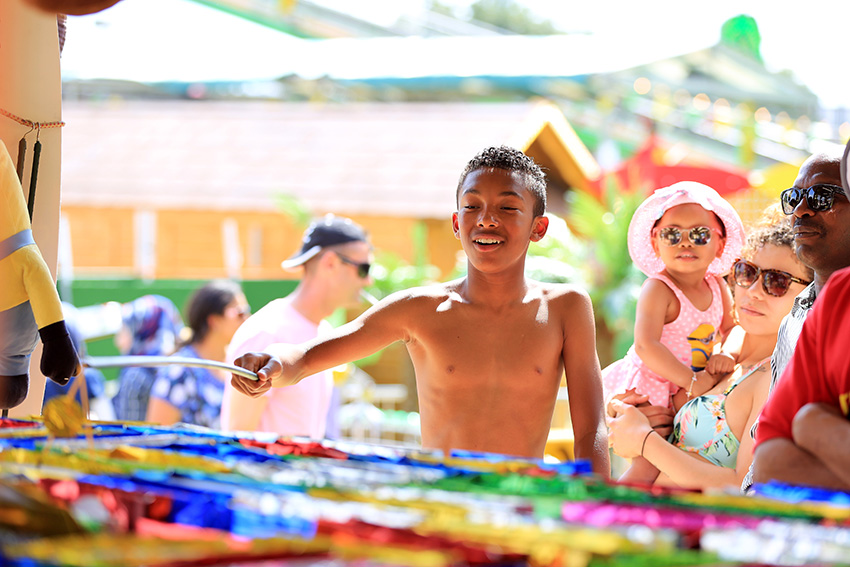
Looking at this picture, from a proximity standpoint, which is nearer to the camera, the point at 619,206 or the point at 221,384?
the point at 221,384

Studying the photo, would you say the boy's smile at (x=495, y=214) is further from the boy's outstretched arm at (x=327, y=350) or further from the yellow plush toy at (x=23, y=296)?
the yellow plush toy at (x=23, y=296)

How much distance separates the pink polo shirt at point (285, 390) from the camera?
4137mm

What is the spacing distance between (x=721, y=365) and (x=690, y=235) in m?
0.51

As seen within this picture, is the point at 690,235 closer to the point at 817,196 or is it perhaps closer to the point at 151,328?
the point at 817,196

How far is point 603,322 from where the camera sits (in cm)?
897

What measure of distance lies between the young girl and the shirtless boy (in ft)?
1.62

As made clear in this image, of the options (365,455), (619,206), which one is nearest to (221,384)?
(365,455)

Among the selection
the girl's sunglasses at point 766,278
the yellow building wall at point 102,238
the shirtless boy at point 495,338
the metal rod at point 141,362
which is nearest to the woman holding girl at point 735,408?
the girl's sunglasses at point 766,278

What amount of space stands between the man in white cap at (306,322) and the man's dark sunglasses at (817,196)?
2.44 meters

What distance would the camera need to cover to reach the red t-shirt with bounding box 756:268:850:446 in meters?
1.78

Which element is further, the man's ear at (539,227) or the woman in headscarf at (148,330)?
the woman in headscarf at (148,330)

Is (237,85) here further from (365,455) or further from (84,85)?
(365,455)

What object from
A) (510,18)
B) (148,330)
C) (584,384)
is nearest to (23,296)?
(584,384)

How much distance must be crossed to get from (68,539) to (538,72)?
1769cm
